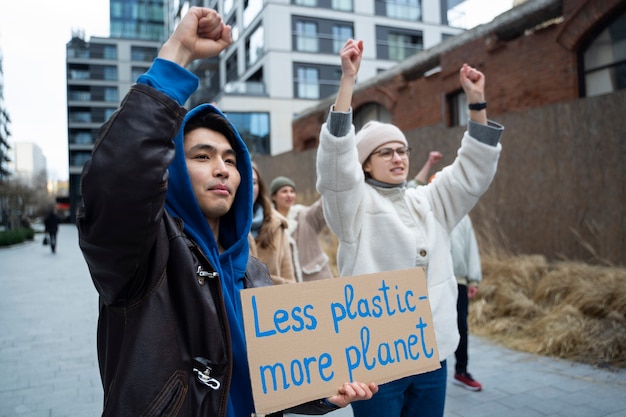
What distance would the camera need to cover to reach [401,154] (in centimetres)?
254

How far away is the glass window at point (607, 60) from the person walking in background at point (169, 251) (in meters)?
10.1

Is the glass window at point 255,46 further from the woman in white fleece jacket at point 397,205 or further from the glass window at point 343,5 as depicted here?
the woman in white fleece jacket at point 397,205

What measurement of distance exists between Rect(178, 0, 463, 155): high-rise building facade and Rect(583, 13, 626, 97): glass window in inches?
891

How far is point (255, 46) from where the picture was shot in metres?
35.0

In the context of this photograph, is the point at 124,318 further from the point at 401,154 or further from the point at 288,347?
the point at 401,154

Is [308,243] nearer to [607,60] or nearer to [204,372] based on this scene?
[204,372]

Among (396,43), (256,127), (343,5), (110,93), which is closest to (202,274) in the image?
(256,127)

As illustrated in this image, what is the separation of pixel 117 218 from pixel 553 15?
1197 cm

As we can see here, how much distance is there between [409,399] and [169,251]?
144 cm

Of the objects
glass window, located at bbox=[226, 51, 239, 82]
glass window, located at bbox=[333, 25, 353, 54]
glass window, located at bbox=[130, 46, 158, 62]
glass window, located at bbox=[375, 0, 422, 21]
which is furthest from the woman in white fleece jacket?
glass window, located at bbox=[130, 46, 158, 62]

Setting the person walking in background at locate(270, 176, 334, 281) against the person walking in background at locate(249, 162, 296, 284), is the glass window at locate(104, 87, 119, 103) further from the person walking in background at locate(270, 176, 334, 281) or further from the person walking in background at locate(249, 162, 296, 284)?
the person walking in background at locate(249, 162, 296, 284)

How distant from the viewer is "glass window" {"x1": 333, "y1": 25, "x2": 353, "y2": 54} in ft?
112

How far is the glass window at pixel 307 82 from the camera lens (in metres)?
33.0

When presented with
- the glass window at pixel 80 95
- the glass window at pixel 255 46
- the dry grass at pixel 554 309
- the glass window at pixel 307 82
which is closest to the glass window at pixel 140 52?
the glass window at pixel 80 95
